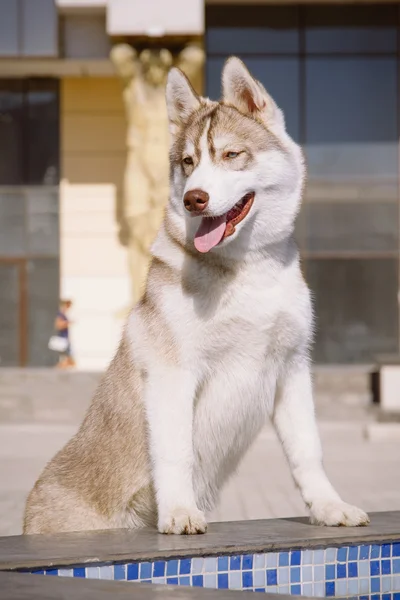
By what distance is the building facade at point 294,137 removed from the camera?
2178 centimetres

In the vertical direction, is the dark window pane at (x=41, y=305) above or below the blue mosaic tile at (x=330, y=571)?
below

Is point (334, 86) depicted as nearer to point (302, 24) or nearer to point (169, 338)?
point (302, 24)

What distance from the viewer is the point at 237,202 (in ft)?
11.8

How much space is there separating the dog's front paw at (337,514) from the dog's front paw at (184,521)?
0.45m

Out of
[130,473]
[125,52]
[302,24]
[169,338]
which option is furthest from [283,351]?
[302,24]

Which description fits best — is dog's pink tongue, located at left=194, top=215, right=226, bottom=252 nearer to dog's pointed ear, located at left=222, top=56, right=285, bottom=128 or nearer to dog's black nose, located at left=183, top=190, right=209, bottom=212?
dog's black nose, located at left=183, top=190, right=209, bottom=212

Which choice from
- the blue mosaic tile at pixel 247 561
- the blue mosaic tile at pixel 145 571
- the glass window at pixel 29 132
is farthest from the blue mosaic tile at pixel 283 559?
the glass window at pixel 29 132

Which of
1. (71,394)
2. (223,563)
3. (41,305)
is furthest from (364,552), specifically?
(41,305)

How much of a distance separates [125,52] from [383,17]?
600cm

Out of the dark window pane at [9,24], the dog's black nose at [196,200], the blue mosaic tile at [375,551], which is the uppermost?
Answer: the dark window pane at [9,24]

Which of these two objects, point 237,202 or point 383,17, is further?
point 383,17

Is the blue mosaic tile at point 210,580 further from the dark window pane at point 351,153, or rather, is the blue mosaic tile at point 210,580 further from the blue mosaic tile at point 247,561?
the dark window pane at point 351,153

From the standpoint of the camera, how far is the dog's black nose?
3381mm

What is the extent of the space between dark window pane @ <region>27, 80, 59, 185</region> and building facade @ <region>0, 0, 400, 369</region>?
0.02 meters
